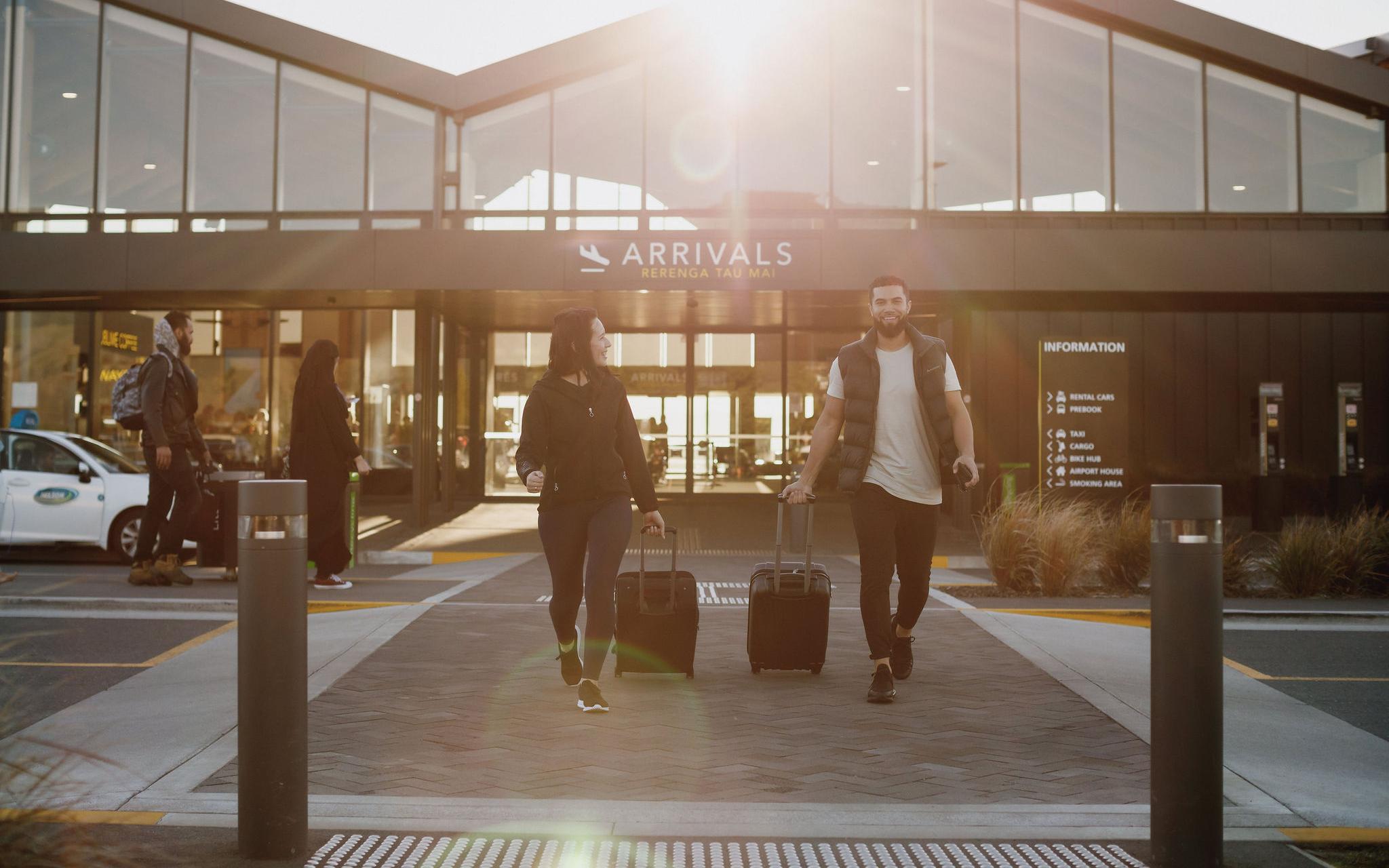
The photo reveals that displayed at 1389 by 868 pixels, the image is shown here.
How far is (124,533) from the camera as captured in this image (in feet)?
39.1

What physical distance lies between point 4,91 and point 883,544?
18.4 m


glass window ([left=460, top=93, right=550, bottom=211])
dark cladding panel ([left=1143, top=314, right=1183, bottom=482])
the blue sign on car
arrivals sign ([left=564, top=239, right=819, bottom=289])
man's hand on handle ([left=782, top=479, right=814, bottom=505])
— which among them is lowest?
the blue sign on car

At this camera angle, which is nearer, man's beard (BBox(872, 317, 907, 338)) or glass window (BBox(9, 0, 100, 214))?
man's beard (BBox(872, 317, 907, 338))

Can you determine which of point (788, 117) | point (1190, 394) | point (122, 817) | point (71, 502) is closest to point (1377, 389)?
point (1190, 394)

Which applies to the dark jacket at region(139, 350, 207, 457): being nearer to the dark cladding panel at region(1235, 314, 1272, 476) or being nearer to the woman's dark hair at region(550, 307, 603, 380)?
the woman's dark hair at region(550, 307, 603, 380)

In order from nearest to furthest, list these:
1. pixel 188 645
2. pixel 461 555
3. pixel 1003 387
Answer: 1. pixel 188 645
2. pixel 461 555
3. pixel 1003 387

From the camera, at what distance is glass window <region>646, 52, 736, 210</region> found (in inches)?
730

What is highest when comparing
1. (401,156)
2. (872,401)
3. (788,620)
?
(401,156)

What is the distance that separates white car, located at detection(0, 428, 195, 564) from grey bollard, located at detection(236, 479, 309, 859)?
9.33 meters

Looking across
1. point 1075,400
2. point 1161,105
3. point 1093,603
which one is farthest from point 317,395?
point 1161,105

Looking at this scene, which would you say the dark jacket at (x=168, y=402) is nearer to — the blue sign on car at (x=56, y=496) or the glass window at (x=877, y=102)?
the blue sign on car at (x=56, y=496)

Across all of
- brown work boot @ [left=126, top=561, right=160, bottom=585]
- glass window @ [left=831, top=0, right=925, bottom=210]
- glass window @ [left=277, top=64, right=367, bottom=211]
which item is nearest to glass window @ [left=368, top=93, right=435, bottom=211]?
glass window @ [left=277, top=64, right=367, bottom=211]

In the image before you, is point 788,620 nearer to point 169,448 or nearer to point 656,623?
point 656,623

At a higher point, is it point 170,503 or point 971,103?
point 971,103
